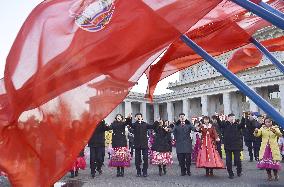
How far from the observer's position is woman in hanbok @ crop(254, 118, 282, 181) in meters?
9.03

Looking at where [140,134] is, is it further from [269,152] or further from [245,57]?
[245,57]

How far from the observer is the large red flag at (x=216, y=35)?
13.0 feet

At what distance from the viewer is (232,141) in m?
9.91

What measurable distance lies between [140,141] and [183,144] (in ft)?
4.00

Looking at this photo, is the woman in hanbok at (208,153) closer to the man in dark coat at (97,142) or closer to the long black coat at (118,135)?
the long black coat at (118,135)

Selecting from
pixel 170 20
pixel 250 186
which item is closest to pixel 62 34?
pixel 170 20

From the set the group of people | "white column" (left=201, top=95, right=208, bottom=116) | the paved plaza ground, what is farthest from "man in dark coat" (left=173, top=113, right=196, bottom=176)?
"white column" (left=201, top=95, right=208, bottom=116)

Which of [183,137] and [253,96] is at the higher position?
[253,96]

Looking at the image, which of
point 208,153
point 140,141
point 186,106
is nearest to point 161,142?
point 140,141

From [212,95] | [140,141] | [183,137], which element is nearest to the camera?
[140,141]

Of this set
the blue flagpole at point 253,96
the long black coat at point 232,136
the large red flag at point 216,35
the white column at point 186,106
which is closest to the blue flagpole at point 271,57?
the large red flag at point 216,35

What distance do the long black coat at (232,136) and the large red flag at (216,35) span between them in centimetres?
579

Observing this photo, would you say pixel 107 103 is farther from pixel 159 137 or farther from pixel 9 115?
pixel 159 137

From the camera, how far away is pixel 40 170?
2.78 meters
